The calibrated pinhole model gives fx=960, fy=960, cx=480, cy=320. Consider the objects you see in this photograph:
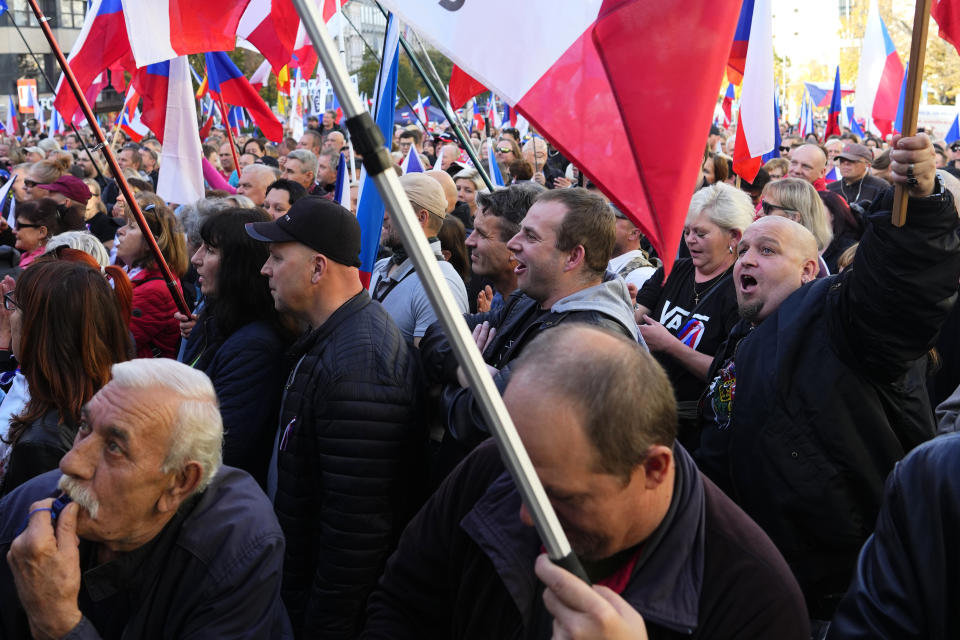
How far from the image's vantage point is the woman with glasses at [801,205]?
526 cm

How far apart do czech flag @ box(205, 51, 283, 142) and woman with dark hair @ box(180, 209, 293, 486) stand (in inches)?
188

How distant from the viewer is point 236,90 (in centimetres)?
920

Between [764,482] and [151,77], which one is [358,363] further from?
[151,77]

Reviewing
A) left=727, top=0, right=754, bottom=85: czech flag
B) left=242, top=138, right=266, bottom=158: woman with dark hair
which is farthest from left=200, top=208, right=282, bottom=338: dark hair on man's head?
left=242, top=138, right=266, bottom=158: woman with dark hair

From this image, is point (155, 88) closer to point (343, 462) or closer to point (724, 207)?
point (724, 207)

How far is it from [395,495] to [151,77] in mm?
4962

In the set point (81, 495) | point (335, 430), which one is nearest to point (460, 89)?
point (335, 430)

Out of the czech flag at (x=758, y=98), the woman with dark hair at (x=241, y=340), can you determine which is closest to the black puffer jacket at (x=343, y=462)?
the woman with dark hair at (x=241, y=340)

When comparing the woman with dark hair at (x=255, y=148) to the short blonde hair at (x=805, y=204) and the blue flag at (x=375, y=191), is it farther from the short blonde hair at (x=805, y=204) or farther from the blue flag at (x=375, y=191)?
the short blonde hair at (x=805, y=204)

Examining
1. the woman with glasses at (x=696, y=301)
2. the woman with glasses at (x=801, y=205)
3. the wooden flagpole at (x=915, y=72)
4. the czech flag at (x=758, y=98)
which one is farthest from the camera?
the czech flag at (x=758, y=98)

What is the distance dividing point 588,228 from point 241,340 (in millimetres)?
1393

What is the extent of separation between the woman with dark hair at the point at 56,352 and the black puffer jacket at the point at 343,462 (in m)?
0.64

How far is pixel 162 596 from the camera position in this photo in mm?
2240

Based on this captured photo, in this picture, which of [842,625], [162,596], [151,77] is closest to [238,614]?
[162,596]
